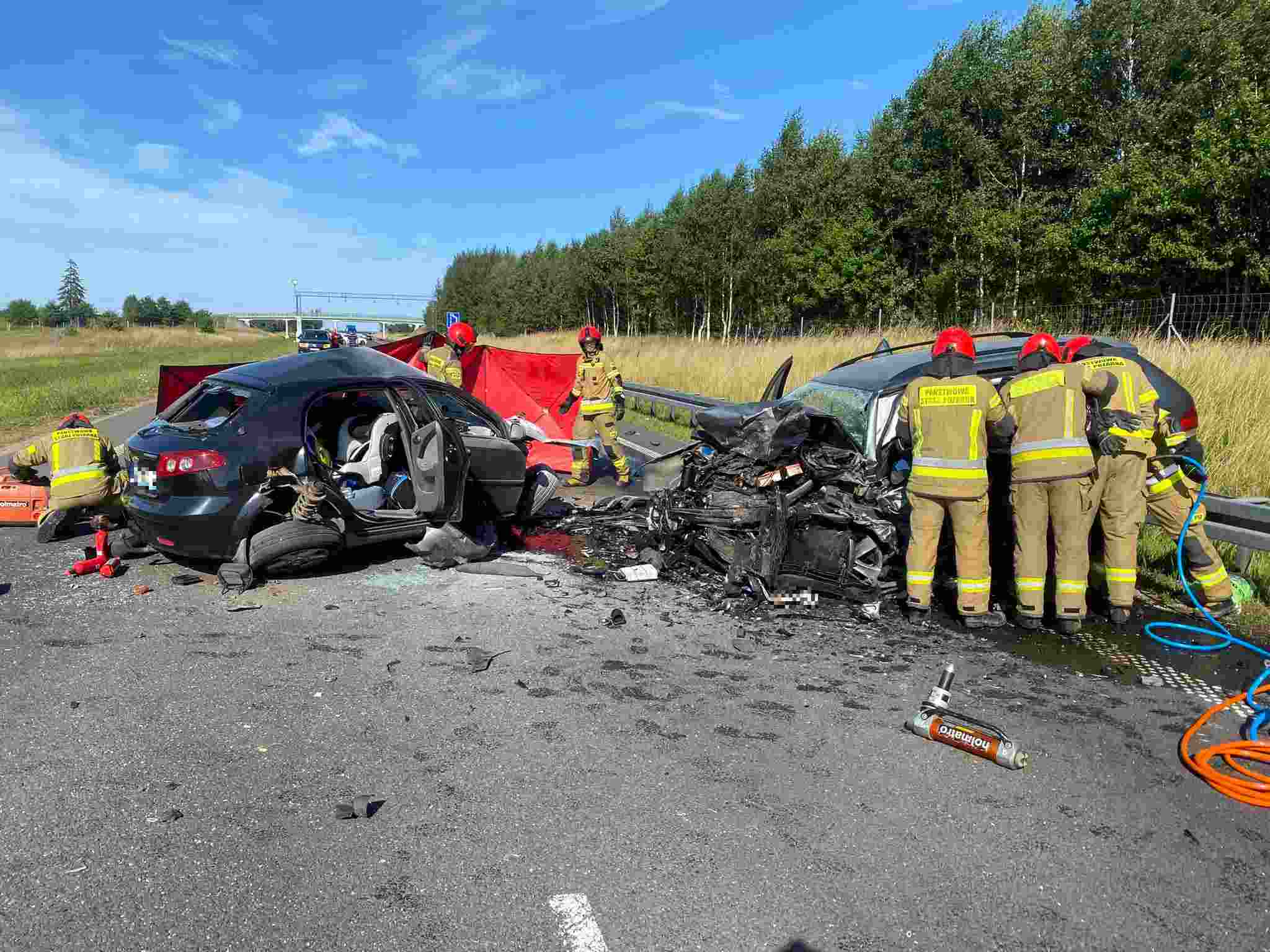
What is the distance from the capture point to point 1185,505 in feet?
18.2

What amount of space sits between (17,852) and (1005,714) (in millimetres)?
4009

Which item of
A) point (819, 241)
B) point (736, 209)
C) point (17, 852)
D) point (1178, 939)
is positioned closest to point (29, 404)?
point (17, 852)

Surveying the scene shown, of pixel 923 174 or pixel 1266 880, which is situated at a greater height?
pixel 923 174

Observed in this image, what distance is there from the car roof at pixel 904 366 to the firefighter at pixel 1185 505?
2.12 feet

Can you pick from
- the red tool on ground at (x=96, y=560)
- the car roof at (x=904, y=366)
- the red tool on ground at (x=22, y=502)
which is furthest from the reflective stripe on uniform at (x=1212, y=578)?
the red tool on ground at (x=22, y=502)

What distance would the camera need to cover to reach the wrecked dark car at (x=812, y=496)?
18.8ft

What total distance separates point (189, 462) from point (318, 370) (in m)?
1.26

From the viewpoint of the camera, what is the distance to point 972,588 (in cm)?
520

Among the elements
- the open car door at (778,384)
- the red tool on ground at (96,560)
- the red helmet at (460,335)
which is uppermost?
the red helmet at (460,335)

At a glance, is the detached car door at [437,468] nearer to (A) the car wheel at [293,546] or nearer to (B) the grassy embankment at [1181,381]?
(A) the car wheel at [293,546]

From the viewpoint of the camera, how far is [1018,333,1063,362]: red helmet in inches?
218

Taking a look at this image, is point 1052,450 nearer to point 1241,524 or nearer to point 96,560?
point 1241,524

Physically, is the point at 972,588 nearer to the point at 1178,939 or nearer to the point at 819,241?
the point at 1178,939

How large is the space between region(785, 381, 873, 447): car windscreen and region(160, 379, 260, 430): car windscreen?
4.47 m
